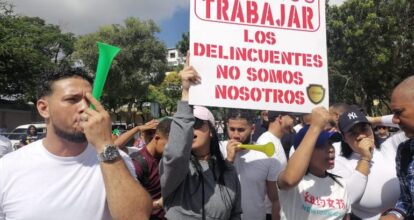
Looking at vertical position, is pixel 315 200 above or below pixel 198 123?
below

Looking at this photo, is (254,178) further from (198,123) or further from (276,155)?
(198,123)

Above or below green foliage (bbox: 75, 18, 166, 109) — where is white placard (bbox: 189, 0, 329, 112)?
below

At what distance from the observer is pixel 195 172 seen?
8.68 ft

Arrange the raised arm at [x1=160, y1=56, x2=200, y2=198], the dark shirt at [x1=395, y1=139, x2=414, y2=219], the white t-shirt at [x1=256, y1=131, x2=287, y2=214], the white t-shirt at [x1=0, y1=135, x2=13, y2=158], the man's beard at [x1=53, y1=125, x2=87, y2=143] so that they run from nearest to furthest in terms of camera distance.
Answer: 1. the man's beard at [x1=53, y1=125, x2=87, y2=143]
2. the raised arm at [x1=160, y1=56, x2=200, y2=198]
3. the dark shirt at [x1=395, y1=139, x2=414, y2=219]
4. the white t-shirt at [x1=256, y1=131, x2=287, y2=214]
5. the white t-shirt at [x1=0, y1=135, x2=13, y2=158]

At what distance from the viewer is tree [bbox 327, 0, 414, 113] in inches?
859

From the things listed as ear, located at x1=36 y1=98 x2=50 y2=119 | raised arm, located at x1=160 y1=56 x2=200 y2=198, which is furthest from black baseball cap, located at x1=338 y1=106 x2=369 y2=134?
ear, located at x1=36 y1=98 x2=50 y2=119

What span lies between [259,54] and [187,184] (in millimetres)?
913

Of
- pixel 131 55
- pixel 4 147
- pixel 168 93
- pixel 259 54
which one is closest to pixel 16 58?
pixel 131 55

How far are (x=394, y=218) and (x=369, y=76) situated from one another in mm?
22370

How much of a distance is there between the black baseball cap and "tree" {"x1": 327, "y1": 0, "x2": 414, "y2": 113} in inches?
773

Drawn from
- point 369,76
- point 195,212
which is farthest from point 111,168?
point 369,76

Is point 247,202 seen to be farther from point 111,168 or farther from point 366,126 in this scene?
point 111,168

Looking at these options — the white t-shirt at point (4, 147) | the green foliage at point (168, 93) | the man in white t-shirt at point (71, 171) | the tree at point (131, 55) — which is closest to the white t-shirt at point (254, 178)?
the man in white t-shirt at point (71, 171)

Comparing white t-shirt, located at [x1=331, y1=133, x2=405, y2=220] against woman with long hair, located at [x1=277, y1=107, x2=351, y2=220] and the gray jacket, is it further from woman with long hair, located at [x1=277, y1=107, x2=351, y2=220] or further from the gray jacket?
the gray jacket
